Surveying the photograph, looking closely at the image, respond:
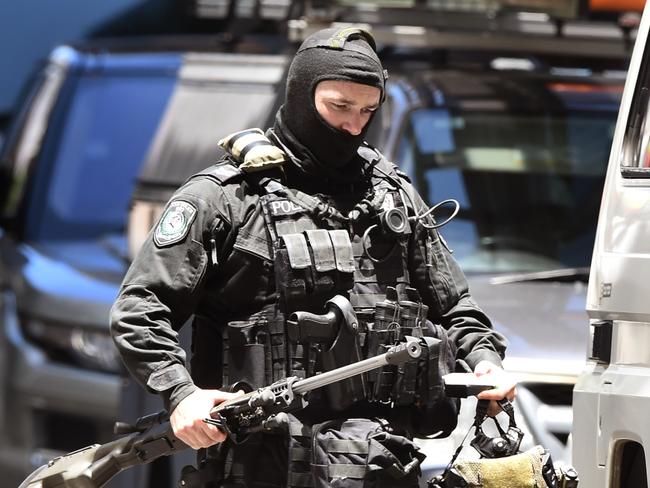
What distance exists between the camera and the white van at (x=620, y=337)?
5.10 meters

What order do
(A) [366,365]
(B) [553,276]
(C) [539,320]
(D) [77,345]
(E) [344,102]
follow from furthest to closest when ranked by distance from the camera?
(D) [77,345] → (B) [553,276] → (C) [539,320] → (E) [344,102] → (A) [366,365]

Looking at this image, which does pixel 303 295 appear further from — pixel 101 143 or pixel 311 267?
pixel 101 143

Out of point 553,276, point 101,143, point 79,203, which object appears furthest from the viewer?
point 101,143

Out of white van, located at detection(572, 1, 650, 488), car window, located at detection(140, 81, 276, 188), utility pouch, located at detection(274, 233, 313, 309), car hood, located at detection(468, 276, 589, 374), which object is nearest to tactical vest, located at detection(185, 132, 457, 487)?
utility pouch, located at detection(274, 233, 313, 309)

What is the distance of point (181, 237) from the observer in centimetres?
468

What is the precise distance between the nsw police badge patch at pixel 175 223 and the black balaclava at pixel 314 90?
34 centimetres

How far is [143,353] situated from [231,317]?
0.28m

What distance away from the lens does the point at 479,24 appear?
850cm

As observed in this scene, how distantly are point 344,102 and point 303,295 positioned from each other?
0.52 m

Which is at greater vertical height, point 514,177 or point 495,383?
point 495,383

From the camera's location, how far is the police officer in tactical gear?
15.1 feet

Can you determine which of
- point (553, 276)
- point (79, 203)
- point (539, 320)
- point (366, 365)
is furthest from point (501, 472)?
point (79, 203)

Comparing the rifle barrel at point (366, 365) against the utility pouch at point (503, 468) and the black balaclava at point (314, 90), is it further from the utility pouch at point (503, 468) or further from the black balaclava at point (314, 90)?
the black balaclava at point (314, 90)

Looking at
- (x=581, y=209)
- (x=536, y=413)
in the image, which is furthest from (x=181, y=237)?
(x=581, y=209)
